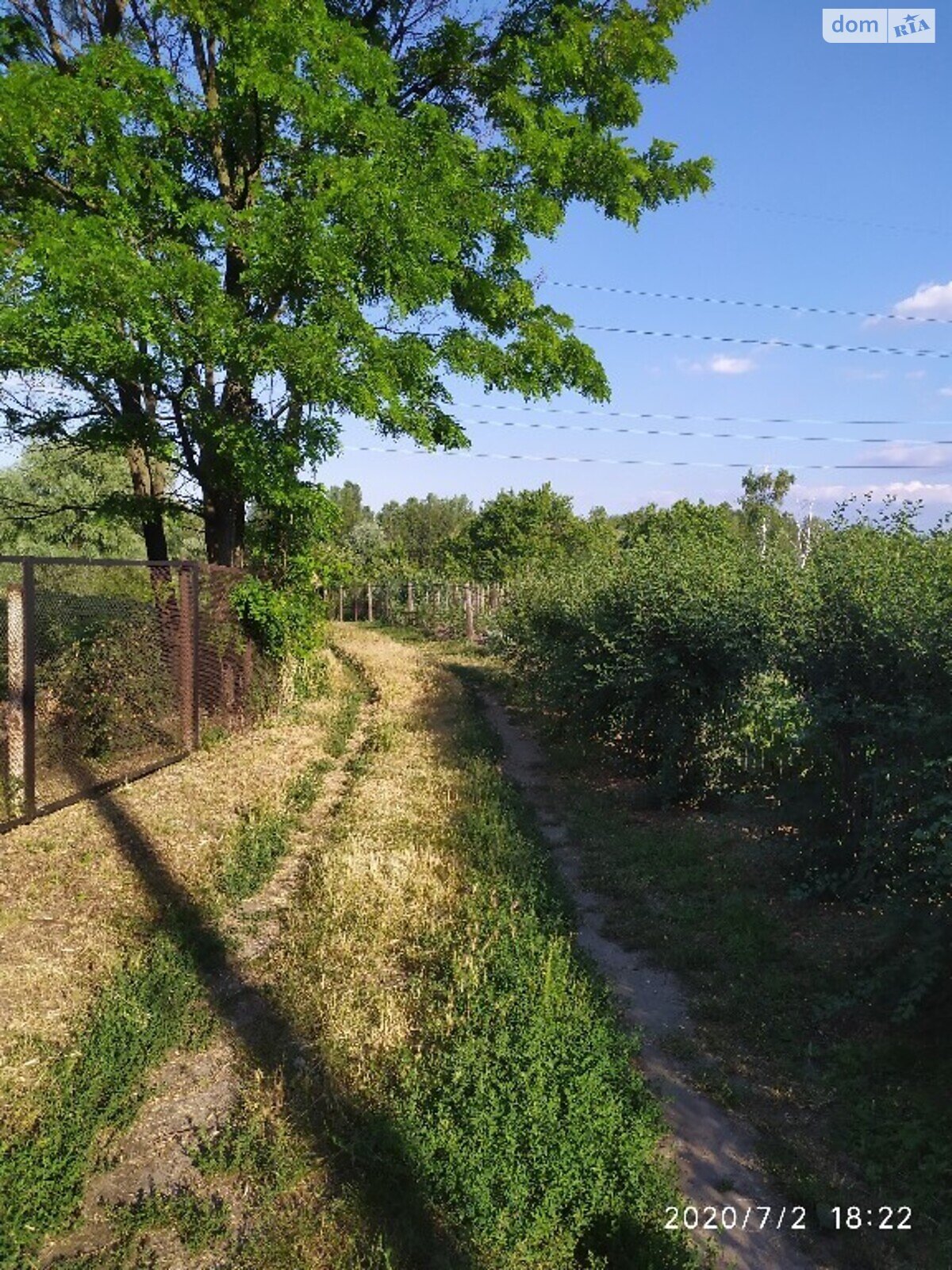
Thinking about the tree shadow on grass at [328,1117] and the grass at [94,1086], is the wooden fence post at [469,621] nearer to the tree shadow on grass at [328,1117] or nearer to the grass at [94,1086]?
the tree shadow on grass at [328,1117]

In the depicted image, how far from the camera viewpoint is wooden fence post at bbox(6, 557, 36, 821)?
6961 millimetres

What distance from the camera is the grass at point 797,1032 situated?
329cm

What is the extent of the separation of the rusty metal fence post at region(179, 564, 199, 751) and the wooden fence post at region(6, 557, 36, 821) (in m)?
2.71

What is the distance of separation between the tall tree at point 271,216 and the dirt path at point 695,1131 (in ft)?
21.6

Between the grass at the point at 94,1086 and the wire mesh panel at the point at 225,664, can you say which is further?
the wire mesh panel at the point at 225,664

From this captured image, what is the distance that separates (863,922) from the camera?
548cm

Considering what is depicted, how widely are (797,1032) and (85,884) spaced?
4.40 m

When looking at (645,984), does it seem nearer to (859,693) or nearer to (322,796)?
(859,693)

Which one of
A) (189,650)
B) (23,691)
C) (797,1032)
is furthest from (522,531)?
(797,1032)

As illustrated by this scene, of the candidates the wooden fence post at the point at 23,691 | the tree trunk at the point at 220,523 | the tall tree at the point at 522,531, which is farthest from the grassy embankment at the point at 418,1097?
the tall tree at the point at 522,531

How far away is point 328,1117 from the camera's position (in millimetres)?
3492

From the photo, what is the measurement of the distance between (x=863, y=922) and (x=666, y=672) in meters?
3.26

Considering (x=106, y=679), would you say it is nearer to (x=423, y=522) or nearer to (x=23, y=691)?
(x=23, y=691)

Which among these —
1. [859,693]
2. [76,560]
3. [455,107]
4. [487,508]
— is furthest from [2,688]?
[487,508]
